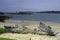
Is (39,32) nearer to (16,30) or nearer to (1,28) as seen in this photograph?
(16,30)

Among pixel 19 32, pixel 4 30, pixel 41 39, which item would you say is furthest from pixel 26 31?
pixel 41 39

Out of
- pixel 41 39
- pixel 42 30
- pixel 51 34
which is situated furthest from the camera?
pixel 42 30

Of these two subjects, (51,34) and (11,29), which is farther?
(11,29)

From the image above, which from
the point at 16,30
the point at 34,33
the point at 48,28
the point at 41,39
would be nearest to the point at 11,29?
the point at 16,30

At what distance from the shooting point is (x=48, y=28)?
9.27 metres

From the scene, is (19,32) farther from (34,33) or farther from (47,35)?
(47,35)

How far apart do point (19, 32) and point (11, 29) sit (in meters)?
0.50

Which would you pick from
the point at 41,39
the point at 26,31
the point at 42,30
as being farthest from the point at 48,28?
the point at 41,39

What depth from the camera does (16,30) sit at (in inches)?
373

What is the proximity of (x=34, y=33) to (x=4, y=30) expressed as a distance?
1.43 m

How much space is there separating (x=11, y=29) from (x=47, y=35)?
1897mm

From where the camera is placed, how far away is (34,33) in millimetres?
9320

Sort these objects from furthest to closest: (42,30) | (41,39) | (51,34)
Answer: (42,30)
(51,34)
(41,39)

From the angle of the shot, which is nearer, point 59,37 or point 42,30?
point 59,37
